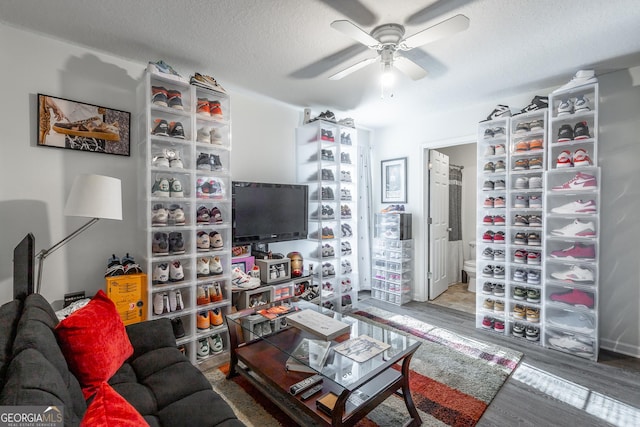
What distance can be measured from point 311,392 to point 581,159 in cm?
296

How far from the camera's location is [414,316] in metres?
3.57

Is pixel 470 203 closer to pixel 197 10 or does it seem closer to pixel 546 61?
pixel 546 61

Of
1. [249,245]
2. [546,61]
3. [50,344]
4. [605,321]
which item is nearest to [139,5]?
[50,344]

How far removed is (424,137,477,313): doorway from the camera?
416cm

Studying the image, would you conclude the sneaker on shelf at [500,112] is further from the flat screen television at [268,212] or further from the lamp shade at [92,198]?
the lamp shade at [92,198]

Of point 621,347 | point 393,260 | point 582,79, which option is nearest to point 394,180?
point 393,260

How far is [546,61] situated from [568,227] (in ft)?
4.86

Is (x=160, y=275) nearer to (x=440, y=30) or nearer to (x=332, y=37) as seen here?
(x=332, y=37)

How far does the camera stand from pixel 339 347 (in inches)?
70.3

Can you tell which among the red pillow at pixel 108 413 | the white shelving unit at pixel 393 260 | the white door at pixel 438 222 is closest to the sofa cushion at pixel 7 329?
the red pillow at pixel 108 413

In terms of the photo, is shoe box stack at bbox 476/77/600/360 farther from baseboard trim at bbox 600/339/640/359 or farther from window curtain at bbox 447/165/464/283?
window curtain at bbox 447/165/464/283

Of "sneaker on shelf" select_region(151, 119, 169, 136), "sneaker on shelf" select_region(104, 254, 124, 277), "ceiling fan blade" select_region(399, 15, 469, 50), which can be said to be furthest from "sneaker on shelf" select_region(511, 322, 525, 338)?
"sneaker on shelf" select_region(151, 119, 169, 136)

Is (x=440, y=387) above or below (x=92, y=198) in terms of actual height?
below

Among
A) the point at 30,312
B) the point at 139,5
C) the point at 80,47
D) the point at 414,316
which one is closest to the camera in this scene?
the point at 30,312
